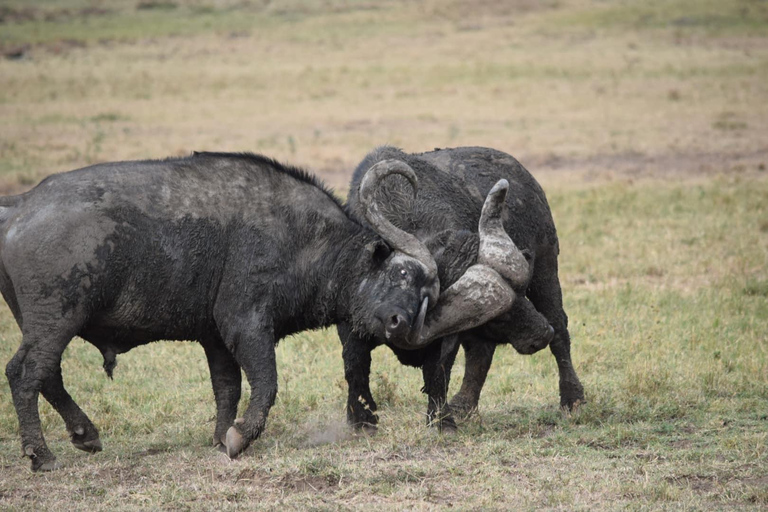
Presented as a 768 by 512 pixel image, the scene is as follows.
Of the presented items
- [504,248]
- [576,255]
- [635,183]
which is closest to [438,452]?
[504,248]

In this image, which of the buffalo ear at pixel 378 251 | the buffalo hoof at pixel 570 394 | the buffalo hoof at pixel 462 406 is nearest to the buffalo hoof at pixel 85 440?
the buffalo ear at pixel 378 251

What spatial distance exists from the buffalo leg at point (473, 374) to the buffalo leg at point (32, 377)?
3054 millimetres

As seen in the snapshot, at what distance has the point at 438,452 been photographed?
22.7 ft

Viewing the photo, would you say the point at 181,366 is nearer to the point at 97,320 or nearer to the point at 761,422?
the point at 97,320

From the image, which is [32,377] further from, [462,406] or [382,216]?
[462,406]

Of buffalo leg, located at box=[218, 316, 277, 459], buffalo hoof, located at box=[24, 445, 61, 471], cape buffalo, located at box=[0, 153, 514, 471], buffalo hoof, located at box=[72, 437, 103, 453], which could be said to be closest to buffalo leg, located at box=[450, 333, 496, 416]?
cape buffalo, located at box=[0, 153, 514, 471]

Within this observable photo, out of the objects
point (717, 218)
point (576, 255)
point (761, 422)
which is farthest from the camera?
point (717, 218)

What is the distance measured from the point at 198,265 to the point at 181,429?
160cm

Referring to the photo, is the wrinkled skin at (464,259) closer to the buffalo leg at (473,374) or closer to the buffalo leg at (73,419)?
the buffalo leg at (473,374)

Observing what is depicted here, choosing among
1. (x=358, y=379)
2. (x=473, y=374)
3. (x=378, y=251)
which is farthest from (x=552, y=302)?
(x=378, y=251)

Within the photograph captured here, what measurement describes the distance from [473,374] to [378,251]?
149 cm

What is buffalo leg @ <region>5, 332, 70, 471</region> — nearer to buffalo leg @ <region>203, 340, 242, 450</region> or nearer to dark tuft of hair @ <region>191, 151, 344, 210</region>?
buffalo leg @ <region>203, 340, 242, 450</region>

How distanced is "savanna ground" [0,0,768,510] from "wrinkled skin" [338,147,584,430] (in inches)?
11.8

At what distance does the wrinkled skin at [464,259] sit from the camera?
7492mm
